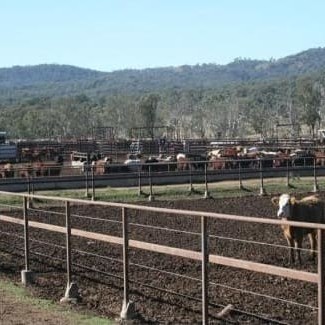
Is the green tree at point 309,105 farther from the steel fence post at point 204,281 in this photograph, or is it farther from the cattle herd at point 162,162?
the steel fence post at point 204,281

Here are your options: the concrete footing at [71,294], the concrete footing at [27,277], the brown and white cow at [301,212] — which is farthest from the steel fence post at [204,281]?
the brown and white cow at [301,212]

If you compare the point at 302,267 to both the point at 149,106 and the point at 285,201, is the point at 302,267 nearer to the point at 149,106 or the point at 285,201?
the point at 285,201

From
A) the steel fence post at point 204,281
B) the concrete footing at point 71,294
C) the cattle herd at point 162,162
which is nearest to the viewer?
the steel fence post at point 204,281

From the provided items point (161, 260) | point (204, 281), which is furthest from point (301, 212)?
point (204, 281)

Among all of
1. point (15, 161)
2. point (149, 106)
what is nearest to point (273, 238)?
point (15, 161)

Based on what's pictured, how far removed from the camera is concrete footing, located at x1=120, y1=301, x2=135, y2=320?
8445mm

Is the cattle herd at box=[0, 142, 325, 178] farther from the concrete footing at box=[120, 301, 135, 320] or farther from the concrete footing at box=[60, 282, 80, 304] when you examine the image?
the concrete footing at box=[120, 301, 135, 320]

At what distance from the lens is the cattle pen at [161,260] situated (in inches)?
289

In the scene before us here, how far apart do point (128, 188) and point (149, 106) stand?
117 m

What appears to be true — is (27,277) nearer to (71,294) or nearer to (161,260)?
(71,294)

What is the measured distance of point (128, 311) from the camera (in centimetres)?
845

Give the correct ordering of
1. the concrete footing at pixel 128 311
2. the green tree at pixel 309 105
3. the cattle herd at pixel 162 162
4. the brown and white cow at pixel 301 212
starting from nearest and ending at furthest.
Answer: the concrete footing at pixel 128 311
the brown and white cow at pixel 301 212
the cattle herd at pixel 162 162
the green tree at pixel 309 105

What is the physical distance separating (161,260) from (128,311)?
4.36 meters

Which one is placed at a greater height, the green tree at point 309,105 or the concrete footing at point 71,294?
the green tree at point 309,105
